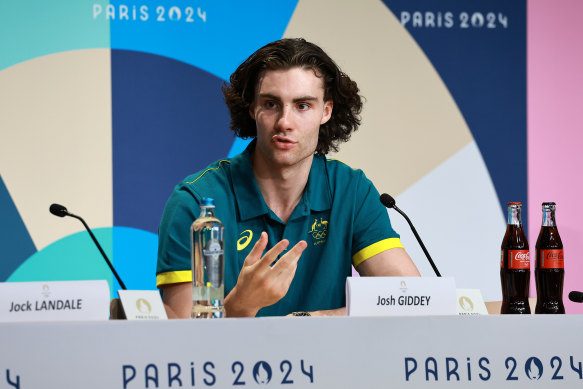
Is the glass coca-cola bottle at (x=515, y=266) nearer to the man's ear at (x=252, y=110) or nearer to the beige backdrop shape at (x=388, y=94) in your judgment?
the man's ear at (x=252, y=110)

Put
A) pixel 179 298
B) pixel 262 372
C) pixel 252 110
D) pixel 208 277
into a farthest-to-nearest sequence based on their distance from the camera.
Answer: pixel 252 110 < pixel 179 298 < pixel 208 277 < pixel 262 372

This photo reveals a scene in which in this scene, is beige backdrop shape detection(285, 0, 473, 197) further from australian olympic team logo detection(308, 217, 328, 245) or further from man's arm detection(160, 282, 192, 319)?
man's arm detection(160, 282, 192, 319)

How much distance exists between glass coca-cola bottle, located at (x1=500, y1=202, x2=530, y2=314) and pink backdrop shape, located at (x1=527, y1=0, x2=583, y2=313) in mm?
1737

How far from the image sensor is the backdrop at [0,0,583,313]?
2934mm

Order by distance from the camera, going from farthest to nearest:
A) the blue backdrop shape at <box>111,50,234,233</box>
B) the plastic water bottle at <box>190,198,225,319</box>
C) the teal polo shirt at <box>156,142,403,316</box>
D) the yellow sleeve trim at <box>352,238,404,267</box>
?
the blue backdrop shape at <box>111,50,234,233</box> < the yellow sleeve trim at <box>352,238,404,267</box> < the teal polo shirt at <box>156,142,403,316</box> < the plastic water bottle at <box>190,198,225,319</box>

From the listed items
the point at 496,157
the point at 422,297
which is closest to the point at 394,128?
the point at 496,157

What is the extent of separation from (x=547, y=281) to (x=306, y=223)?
664 mm

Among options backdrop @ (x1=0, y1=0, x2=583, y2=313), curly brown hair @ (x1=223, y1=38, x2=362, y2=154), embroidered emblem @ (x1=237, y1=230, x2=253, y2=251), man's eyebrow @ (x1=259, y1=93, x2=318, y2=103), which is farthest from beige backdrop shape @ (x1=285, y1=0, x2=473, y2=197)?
embroidered emblem @ (x1=237, y1=230, x2=253, y2=251)

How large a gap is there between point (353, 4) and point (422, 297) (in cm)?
227

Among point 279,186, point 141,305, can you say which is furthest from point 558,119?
point 141,305

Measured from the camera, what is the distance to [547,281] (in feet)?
5.25

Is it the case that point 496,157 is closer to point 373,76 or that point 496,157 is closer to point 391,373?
point 373,76

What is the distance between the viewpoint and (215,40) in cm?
308

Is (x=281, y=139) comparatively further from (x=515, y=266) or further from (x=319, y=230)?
(x=515, y=266)
